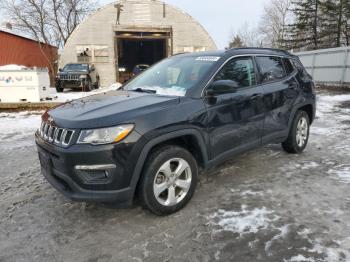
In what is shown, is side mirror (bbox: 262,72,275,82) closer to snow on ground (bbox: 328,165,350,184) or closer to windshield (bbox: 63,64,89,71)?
snow on ground (bbox: 328,165,350,184)

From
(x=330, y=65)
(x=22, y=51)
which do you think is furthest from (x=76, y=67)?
(x=330, y=65)

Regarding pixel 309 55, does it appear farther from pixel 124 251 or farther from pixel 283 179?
pixel 124 251

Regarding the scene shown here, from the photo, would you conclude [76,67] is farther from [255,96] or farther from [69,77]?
[255,96]

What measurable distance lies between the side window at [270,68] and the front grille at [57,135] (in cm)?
282

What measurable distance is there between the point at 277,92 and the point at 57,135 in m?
3.16

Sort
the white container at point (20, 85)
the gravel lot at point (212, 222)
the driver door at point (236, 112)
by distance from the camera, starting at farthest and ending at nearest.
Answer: the white container at point (20, 85)
the driver door at point (236, 112)
the gravel lot at point (212, 222)

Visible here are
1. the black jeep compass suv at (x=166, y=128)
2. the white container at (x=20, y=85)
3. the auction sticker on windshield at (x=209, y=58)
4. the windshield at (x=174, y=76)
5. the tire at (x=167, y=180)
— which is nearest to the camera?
the black jeep compass suv at (x=166, y=128)

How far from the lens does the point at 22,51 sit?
23.5 meters

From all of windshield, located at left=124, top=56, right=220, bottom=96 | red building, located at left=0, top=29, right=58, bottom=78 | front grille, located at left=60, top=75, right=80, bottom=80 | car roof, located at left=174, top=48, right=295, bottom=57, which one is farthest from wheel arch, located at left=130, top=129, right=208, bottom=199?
red building, located at left=0, top=29, right=58, bottom=78

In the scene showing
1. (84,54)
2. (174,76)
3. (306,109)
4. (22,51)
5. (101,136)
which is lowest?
(306,109)

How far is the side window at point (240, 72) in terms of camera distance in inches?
151

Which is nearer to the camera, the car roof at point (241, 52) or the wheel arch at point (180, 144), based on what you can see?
the wheel arch at point (180, 144)

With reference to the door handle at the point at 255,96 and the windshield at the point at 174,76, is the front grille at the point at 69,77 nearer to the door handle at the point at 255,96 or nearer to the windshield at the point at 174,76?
the windshield at the point at 174,76

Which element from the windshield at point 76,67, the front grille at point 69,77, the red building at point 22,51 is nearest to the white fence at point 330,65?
the windshield at point 76,67
